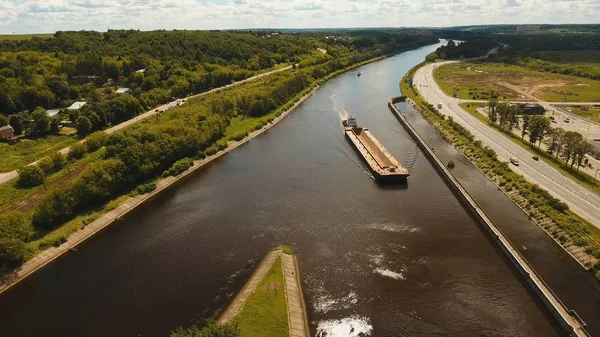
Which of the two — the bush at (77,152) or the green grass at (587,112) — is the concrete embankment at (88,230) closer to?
the bush at (77,152)

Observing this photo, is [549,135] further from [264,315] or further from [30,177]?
[30,177]

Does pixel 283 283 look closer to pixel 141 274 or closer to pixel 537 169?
pixel 141 274

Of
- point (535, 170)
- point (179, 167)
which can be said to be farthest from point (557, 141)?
point (179, 167)

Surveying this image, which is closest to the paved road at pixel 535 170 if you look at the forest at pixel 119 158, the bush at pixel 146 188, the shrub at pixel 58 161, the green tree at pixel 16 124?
the forest at pixel 119 158

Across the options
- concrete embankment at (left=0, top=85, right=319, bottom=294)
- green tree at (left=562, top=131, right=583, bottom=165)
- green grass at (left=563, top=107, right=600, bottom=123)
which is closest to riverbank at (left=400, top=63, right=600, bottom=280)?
green tree at (left=562, top=131, right=583, bottom=165)

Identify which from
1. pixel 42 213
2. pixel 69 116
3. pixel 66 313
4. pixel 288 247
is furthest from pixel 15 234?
pixel 69 116

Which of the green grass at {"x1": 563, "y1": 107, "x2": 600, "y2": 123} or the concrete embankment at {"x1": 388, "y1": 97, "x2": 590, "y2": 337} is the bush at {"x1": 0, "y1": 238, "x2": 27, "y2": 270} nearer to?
the concrete embankment at {"x1": 388, "y1": 97, "x2": 590, "y2": 337}
